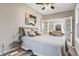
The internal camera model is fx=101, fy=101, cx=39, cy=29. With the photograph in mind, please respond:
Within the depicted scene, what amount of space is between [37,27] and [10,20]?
1.66 feet

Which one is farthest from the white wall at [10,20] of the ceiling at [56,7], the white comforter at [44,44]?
the white comforter at [44,44]

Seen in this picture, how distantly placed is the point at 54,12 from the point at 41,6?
27cm

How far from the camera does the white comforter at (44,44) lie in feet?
5.74

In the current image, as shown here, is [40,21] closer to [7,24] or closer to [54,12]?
[54,12]

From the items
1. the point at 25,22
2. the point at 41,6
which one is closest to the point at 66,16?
the point at 41,6

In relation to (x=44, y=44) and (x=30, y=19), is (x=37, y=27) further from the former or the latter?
(x=44, y=44)

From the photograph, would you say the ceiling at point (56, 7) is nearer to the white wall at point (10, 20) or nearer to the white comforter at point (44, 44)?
the white wall at point (10, 20)

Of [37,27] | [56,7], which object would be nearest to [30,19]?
[37,27]

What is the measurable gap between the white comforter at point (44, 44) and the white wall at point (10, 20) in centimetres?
25

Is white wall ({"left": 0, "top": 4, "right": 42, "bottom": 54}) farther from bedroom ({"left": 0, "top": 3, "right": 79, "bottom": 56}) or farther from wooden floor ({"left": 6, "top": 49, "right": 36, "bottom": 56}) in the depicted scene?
wooden floor ({"left": 6, "top": 49, "right": 36, "bottom": 56})

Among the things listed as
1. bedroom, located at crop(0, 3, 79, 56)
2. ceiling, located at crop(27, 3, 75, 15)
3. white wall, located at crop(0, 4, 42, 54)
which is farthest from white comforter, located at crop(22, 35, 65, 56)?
ceiling, located at crop(27, 3, 75, 15)

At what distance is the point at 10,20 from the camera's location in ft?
5.85

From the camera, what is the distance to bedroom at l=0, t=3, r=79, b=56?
1.75m

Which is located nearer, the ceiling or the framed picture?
the ceiling
